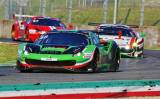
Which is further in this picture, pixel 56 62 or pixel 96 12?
pixel 96 12

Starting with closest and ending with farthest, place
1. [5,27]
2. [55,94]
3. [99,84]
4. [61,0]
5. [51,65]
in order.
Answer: [55,94], [99,84], [51,65], [5,27], [61,0]

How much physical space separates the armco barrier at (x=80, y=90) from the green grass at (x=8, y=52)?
1344 cm

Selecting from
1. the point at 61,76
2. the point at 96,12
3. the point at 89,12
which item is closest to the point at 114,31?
the point at 61,76

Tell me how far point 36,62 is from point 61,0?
34.2m

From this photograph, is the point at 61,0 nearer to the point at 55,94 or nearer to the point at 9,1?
the point at 9,1

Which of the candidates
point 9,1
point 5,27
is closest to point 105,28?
point 9,1

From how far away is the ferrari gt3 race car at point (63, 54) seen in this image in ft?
51.0

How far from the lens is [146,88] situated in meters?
9.27

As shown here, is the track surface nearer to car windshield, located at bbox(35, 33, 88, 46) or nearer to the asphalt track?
the asphalt track

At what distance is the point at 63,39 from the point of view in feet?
54.9

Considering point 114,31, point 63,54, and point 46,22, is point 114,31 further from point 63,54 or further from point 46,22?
point 63,54

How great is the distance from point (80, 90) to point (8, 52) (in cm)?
1651

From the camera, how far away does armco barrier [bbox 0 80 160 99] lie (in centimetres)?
846

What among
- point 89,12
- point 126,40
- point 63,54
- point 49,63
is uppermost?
point 63,54
